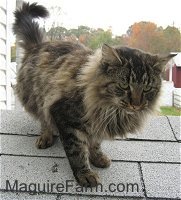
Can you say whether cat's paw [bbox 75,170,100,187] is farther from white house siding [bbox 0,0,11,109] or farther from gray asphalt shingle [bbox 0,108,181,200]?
white house siding [bbox 0,0,11,109]

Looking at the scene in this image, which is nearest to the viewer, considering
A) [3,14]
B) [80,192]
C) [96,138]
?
[80,192]

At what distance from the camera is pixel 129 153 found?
75.3 inches

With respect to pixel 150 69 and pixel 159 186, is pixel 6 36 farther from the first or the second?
pixel 159 186

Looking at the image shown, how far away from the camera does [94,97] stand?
1614mm

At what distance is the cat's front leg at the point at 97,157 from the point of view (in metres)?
1.75

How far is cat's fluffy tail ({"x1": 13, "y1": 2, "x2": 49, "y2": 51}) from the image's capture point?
2.33 metres

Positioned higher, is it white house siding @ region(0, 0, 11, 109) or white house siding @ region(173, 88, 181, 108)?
white house siding @ region(0, 0, 11, 109)

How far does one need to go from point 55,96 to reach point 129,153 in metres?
0.55

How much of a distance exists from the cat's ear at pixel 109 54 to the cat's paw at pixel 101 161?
0.52m

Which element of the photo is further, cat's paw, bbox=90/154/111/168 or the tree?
the tree

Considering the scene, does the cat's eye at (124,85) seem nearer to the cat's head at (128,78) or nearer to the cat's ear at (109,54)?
the cat's head at (128,78)

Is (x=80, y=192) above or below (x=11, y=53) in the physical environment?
below

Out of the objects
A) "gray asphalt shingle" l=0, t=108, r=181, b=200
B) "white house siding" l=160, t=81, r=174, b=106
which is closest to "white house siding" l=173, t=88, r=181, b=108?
"white house siding" l=160, t=81, r=174, b=106

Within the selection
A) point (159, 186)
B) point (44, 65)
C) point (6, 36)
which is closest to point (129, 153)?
point (159, 186)
